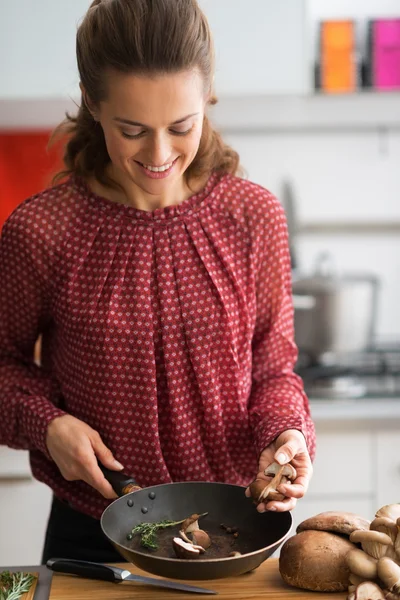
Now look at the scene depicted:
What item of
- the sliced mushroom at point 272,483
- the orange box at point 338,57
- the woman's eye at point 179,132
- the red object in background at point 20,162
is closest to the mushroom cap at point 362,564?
the sliced mushroom at point 272,483

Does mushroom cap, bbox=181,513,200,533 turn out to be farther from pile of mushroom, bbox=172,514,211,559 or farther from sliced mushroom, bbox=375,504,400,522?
sliced mushroom, bbox=375,504,400,522

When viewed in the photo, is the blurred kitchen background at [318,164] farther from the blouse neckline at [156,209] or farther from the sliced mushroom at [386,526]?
the sliced mushroom at [386,526]

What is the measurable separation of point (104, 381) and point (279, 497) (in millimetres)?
323

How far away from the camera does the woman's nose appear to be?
44.8 inches

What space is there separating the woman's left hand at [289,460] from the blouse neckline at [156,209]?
1.17 feet

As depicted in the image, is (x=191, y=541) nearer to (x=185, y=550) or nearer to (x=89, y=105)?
(x=185, y=550)

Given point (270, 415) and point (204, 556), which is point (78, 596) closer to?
point (204, 556)

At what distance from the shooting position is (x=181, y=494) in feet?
3.86

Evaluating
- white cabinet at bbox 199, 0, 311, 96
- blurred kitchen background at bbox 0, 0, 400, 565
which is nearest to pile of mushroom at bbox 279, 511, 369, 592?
blurred kitchen background at bbox 0, 0, 400, 565

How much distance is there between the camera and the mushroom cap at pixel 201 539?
1077mm

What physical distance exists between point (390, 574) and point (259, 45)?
62.0 inches

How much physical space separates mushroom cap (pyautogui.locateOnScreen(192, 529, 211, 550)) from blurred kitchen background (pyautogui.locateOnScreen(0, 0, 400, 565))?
1080 millimetres

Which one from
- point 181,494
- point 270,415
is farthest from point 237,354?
point 181,494

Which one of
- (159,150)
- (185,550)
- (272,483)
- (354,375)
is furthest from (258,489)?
(354,375)
